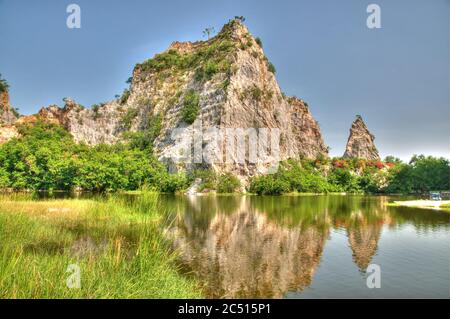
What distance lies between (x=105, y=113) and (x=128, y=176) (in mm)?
52888

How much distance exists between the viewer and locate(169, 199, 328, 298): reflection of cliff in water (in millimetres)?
13914

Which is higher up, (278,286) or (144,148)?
(144,148)

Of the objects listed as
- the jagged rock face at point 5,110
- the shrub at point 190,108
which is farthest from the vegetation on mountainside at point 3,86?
the shrub at point 190,108

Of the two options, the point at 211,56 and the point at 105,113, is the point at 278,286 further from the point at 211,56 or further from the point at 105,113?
the point at 105,113

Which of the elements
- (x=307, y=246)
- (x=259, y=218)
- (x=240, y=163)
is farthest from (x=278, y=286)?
(x=240, y=163)

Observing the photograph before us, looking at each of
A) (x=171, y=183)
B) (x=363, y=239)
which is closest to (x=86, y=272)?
(x=363, y=239)

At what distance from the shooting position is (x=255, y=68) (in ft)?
Result: 368

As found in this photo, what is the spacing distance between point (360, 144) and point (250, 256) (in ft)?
513

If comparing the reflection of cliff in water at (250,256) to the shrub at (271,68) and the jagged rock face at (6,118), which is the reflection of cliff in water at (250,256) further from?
the shrub at (271,68)

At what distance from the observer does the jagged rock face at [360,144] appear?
529 feet

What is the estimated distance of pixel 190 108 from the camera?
103 meters

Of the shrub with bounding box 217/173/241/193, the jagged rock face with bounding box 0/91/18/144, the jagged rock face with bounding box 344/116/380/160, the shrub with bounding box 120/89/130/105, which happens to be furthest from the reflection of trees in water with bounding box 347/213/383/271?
the jagged rock face with bounding box 344/116/380/160

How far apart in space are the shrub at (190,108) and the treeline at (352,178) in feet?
84.6
